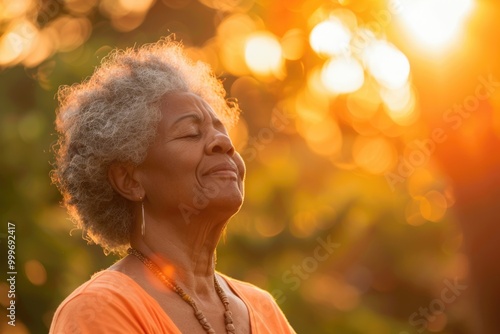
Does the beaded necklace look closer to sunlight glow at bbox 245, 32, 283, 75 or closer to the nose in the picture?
the nose

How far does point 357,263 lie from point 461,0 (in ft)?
11.1

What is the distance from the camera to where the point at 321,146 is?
8.23 meters

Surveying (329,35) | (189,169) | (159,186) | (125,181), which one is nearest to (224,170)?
(189,169)

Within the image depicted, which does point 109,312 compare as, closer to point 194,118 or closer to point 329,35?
point 194,118

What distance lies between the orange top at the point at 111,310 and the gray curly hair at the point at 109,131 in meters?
0.38

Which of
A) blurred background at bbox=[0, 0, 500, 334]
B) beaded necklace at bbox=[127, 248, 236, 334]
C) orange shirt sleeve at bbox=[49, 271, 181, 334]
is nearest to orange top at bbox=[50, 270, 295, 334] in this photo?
orange shirt sleeve at bbox=[49, 271, 181, 334]

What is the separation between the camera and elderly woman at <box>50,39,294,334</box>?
296 centimetres

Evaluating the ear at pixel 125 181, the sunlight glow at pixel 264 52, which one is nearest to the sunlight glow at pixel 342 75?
the sunlight glow at pixel 264 52

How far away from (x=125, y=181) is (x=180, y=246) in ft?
0.99

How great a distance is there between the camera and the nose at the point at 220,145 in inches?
120

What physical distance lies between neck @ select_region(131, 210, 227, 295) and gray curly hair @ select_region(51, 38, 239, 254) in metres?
0.16

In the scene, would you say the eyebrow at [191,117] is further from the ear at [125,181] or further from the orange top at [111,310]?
the orange top at [111,310]

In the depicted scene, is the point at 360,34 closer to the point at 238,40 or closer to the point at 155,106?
the point at 238,40

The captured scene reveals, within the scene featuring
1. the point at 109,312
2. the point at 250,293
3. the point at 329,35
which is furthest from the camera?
the point at 329,35
